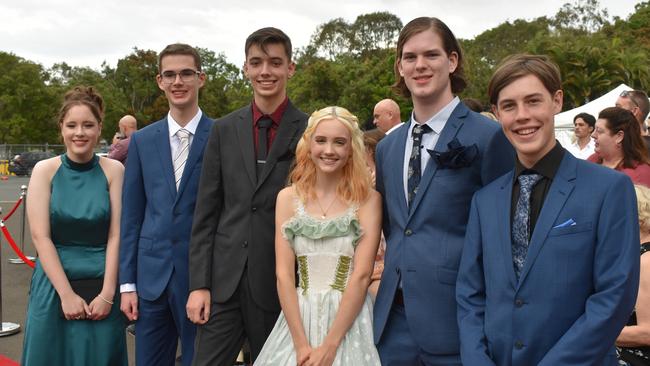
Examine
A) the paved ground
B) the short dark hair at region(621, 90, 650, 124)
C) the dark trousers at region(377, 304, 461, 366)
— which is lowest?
the paved ground

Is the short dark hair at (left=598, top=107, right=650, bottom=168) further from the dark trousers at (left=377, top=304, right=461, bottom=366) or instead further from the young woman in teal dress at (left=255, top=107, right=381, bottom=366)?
the dark trousers at (left=377, top=304, right=461, bottom=366)

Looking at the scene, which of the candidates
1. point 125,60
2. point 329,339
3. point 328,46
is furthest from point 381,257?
point 328,46

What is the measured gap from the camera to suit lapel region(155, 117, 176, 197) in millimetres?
3953

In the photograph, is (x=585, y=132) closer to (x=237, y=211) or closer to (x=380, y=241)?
(x=380, y=241)

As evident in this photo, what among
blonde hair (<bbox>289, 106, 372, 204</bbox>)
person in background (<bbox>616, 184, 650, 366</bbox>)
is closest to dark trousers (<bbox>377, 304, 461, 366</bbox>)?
blonde hair (<bbox>289, 106, 372, 204</bbox>)

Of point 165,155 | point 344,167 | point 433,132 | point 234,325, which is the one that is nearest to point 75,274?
point 165,155

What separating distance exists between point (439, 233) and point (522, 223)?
15.9 inches

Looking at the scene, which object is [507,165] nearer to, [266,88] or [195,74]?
[266,88]

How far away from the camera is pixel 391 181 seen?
3.09 m

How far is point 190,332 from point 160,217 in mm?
747

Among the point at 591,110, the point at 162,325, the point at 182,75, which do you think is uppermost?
the point at 182,75

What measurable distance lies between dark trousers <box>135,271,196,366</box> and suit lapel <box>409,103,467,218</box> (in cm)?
175

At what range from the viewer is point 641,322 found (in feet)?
11.3

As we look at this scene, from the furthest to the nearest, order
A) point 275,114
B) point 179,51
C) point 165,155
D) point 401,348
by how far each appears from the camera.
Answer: point 179,51, point 165,155, point 275,114, point 401,348
